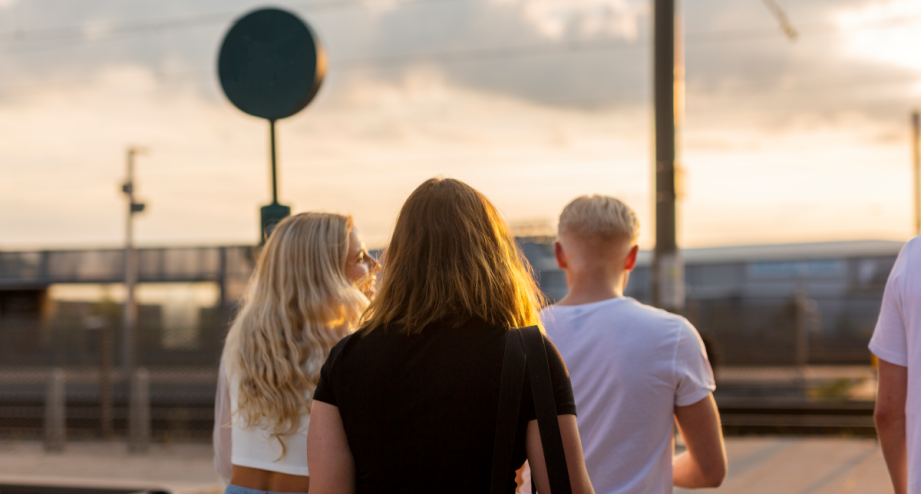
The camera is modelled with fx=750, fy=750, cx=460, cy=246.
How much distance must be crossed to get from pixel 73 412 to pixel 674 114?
1247cm

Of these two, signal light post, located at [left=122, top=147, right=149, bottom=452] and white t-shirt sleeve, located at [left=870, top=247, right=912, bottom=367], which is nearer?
white t-shirt sleeve, located at [left=870, top=247, right=912, bottom=367]

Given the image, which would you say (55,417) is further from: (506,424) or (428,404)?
(506,424)

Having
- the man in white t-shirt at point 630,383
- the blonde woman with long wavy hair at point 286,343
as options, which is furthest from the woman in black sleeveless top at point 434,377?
the man in white t-shirt at point 630,383

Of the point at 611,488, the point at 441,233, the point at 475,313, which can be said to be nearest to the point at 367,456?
the point at 475,313

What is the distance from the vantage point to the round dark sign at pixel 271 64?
325cm

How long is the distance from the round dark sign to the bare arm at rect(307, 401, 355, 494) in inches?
78.6

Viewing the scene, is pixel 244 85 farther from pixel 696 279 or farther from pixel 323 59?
pixel 696 279

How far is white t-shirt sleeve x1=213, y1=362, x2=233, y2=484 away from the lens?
7.78ft

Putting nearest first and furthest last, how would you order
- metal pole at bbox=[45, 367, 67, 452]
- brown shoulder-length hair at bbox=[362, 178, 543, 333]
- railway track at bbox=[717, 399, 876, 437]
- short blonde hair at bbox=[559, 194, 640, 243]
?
brown shoulder-length hair at bbox=[362, 178, 543, 333] < short blonde hair at bbox=[559, 194, 640, 243] < metal pole at bbox=[45, 367, 67, 452] < railway track at bbox=[717, 399, 876, 437]

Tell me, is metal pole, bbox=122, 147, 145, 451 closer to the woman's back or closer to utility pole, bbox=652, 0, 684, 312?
utility pole, bbox=652, 0, 684, 312

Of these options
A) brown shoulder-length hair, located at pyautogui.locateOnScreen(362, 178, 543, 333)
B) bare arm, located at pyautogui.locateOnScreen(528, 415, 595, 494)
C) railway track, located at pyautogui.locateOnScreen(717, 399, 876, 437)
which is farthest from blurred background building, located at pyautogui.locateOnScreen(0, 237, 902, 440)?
bare arm, located at pyautogui.locateOnScreen(528, 415, 595, 494)

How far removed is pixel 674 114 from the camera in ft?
21.8

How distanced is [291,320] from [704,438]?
1270 mm

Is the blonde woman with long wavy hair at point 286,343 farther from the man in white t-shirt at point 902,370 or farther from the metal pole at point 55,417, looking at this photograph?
the metal pole at point 55,417
